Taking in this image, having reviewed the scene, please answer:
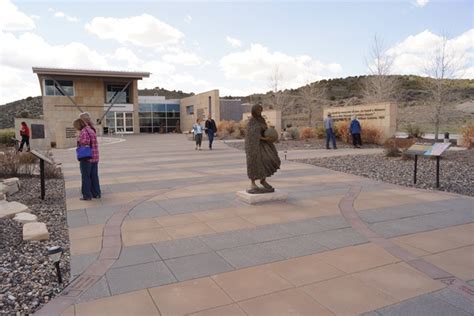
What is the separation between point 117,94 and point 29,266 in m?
47.5

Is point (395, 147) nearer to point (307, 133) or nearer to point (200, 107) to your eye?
point (307, 133)

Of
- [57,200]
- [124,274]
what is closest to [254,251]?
[124,274]

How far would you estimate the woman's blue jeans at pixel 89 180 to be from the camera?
7648 mm

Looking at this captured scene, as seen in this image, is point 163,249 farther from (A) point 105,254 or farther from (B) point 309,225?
(B) point 309,225

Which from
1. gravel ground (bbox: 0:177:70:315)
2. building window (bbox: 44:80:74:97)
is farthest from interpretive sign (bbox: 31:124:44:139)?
building window (bbox: 44:80:74:97)

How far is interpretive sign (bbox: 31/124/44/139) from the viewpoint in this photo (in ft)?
77.9

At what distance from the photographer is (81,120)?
301 inches

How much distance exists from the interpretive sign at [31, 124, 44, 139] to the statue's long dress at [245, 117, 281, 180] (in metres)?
20.8

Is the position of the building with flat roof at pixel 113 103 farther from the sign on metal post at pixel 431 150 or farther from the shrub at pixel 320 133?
the sign on metal post at pixel 431 150

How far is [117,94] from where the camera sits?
49.2m

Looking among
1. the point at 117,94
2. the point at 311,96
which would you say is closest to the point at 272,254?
the point at 311,96

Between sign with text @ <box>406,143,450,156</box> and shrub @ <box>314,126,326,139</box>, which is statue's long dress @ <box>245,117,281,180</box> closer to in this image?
sign with text @ <box>406,143,450,156</box>

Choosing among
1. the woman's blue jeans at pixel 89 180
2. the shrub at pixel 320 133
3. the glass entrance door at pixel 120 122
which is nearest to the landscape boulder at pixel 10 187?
the woman's blue jeans at pixel 89 180

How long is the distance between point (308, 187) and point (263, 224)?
3332mm
